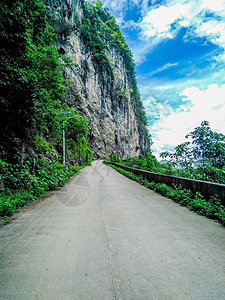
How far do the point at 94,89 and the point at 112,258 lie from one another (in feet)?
164

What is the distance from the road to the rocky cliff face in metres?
37.5

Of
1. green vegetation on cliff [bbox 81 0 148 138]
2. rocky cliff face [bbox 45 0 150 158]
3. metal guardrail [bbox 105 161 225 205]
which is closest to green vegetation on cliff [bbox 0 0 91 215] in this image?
metal guardrail [bbox 105 161 225 205]

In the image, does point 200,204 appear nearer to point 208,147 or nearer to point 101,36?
point 208,147

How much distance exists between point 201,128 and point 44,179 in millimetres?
8706

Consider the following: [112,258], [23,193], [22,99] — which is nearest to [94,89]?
[22,99]

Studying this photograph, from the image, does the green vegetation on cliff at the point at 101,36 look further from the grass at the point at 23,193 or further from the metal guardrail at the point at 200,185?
the metal guardrail at the point at 200,185

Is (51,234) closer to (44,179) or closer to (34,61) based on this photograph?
(44,179)

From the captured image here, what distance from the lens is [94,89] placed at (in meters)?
48.7

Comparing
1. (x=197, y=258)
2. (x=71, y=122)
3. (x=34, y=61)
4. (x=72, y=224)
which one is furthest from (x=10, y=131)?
(x=71, y=122)

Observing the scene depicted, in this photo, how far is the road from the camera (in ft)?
6.44

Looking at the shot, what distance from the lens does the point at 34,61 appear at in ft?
28.0

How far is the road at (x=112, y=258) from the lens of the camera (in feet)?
6.44

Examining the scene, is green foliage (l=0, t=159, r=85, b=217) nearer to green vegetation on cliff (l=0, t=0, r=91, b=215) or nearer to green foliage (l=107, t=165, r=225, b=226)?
green vegetation on cliff (l=0, t=0, r=91, b=215)

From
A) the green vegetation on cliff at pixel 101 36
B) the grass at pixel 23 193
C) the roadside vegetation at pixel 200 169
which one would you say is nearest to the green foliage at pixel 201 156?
the roadside vegetation at pixel 200 169
